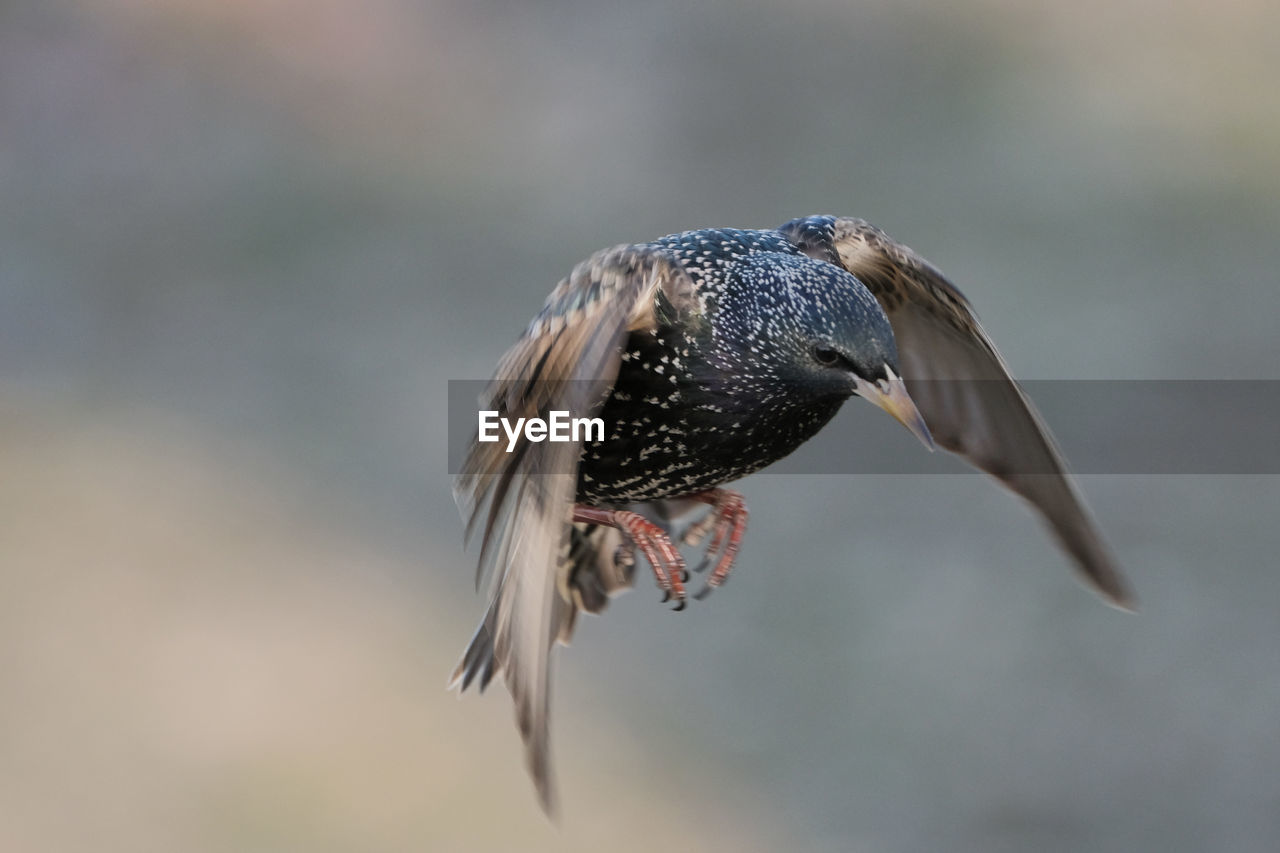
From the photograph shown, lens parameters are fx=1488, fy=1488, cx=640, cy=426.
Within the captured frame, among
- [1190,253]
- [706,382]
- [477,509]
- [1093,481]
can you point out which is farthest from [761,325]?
[1190,253]

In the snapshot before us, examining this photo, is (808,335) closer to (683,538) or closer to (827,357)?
(827,357)

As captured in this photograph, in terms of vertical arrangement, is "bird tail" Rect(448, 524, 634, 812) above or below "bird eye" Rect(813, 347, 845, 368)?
below

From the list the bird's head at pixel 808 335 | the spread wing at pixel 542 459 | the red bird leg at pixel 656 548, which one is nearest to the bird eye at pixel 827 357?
the bird's head at pixel 808 335

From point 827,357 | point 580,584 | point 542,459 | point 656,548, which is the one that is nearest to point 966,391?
point 827,357

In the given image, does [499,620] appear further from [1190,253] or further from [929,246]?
[1190,253]

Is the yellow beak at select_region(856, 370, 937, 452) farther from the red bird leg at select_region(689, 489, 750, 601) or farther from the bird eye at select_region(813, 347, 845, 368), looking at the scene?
the red bird leg at select_region(689, 489, 750, 601)

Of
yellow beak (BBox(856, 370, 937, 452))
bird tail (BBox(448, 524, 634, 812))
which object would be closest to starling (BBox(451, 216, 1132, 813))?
yellow beak (BBox(856, 370, 937, 452))

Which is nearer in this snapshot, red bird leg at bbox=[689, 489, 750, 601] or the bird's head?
the bird's head

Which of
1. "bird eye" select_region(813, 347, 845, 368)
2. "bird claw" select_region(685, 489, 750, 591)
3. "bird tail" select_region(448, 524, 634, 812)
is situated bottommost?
"bird tail" select_region(448, 524, 634, 812)
